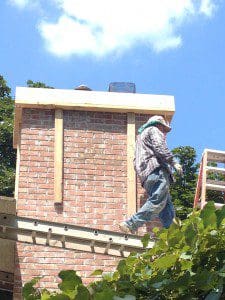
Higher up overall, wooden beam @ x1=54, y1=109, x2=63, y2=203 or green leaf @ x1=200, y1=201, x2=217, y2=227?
wooden beam @ x1=54, y1=109, x2=63, y2=203

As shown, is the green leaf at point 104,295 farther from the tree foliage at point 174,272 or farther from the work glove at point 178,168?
the work glove at point 178,168

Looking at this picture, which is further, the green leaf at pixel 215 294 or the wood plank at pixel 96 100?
the wood plank at pixel 96 100

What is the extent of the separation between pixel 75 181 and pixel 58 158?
36 centimetres

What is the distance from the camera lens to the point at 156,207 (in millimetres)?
6562

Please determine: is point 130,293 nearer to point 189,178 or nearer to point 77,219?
point 77,219

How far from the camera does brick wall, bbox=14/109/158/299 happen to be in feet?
23.6

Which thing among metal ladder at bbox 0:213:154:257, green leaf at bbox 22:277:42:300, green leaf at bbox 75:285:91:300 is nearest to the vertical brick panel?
metal ladder at bbox 0:213:154:257

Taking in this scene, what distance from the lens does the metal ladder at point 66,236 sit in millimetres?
5055

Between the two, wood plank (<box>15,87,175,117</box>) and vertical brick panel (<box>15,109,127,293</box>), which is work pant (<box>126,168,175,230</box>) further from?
wood plank (<box>15,87,175,117</box>)

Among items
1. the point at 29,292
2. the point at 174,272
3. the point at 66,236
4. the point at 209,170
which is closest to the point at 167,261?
the point at 174,272

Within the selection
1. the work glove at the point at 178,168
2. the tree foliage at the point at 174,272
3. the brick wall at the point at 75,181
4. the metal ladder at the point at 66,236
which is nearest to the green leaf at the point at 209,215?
the tree foliage at the point at 174,272

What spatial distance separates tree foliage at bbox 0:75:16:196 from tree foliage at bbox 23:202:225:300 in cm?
2032

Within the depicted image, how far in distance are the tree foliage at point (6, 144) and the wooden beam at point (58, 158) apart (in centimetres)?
Result: 1433

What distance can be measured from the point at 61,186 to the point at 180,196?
13.6 m
